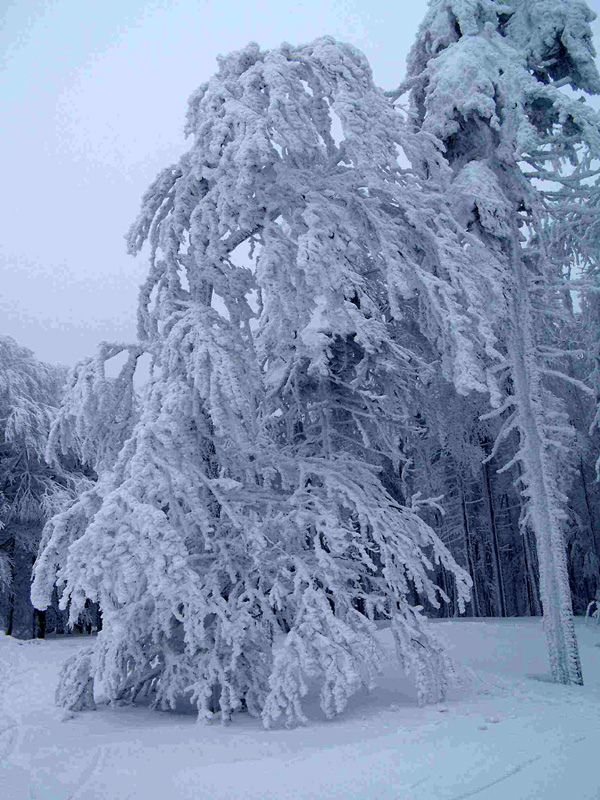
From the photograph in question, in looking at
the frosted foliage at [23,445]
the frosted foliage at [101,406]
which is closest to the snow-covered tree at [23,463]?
the frosted foliage at [23,445]

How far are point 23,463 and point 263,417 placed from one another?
13.7 m

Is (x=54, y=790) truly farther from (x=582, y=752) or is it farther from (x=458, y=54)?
(x=458, y=54)

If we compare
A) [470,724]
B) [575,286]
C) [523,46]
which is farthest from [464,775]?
[523,46]

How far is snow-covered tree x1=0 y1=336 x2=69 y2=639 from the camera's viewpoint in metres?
18.0

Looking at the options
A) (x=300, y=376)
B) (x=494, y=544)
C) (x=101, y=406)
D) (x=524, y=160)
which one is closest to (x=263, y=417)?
(x=300, y=376)

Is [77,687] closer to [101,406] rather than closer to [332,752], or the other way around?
[101,406]

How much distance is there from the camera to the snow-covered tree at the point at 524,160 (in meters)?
8.95

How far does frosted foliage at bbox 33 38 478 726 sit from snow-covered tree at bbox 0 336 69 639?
12105mm

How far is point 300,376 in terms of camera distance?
26.4 feet

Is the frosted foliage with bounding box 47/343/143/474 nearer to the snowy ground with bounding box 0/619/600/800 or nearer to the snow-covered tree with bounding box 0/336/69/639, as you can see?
the snowy ground with bounding box 0/619/600/800

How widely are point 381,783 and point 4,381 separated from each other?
706 inches

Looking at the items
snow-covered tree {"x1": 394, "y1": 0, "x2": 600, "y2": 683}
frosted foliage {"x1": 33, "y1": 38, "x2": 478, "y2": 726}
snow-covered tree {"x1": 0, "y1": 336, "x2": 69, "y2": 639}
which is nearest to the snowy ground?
frosted foliage {"x1": 33, "y1": 38, "x2": 478, "y2": 726}

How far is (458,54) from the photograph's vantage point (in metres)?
9.59

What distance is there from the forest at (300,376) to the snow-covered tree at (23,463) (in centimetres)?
1202
